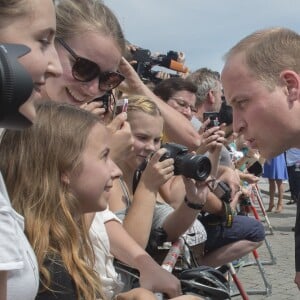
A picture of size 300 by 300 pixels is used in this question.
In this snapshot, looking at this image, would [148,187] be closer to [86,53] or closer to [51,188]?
[86,53]

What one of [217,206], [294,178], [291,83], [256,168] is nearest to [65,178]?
[291,83]

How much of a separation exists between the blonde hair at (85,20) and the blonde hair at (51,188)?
16.0 inches

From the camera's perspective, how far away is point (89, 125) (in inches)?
77.0

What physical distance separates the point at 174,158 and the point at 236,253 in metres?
1.49

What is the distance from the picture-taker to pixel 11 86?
2.83 ft

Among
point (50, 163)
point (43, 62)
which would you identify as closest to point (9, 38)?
point (43, 62)

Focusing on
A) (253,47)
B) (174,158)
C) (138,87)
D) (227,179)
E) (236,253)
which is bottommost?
(236,253)

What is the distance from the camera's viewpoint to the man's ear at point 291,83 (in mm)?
1971

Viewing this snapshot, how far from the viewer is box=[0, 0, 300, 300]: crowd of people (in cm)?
124

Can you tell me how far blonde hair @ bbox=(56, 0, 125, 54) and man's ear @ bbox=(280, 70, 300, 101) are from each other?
0.70 metres

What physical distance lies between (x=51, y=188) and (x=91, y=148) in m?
0.25

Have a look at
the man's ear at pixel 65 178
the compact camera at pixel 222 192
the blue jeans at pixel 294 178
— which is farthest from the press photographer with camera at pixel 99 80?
the blue jeans at pixel 294 178

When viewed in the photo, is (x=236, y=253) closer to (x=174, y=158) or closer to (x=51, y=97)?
(x=174, y=158)

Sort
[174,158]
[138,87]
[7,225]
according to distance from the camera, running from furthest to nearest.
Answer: [138,87]
[174,158]
[7,225]
